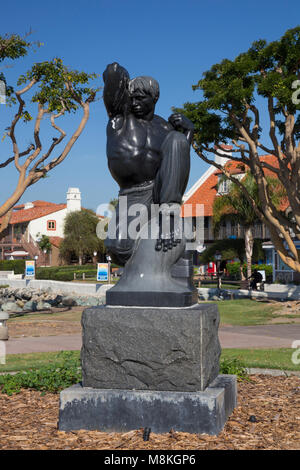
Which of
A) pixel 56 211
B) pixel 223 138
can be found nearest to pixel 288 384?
pixel 223 138

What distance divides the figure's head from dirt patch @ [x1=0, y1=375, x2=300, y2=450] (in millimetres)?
2983

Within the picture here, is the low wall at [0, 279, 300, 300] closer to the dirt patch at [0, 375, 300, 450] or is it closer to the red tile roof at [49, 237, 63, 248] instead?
the dirt patch at [0, 375, 300, 450]

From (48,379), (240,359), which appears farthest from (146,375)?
(240,359)

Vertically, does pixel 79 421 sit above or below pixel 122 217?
below

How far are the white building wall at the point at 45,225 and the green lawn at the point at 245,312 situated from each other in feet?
162

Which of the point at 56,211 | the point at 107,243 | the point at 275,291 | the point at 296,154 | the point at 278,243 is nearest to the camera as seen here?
the point at 107,243

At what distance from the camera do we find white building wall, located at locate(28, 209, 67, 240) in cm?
6800

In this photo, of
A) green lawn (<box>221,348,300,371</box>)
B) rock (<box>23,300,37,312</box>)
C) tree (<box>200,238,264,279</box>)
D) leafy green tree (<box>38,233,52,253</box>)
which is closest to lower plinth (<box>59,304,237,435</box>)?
green lawn (<box>221,348,300,371</box>)

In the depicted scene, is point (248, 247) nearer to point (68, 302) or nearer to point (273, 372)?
point (68, 302)

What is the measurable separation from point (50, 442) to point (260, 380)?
10.7ft

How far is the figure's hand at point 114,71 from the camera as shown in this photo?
5.22 meters

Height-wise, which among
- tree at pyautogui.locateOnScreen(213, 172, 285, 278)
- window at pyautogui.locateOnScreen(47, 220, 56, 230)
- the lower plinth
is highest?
window at pyautogui.locateOnScreen(47, 220, 56, 230)

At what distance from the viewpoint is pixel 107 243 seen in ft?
17.2

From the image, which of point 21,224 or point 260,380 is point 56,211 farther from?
point 260,380
